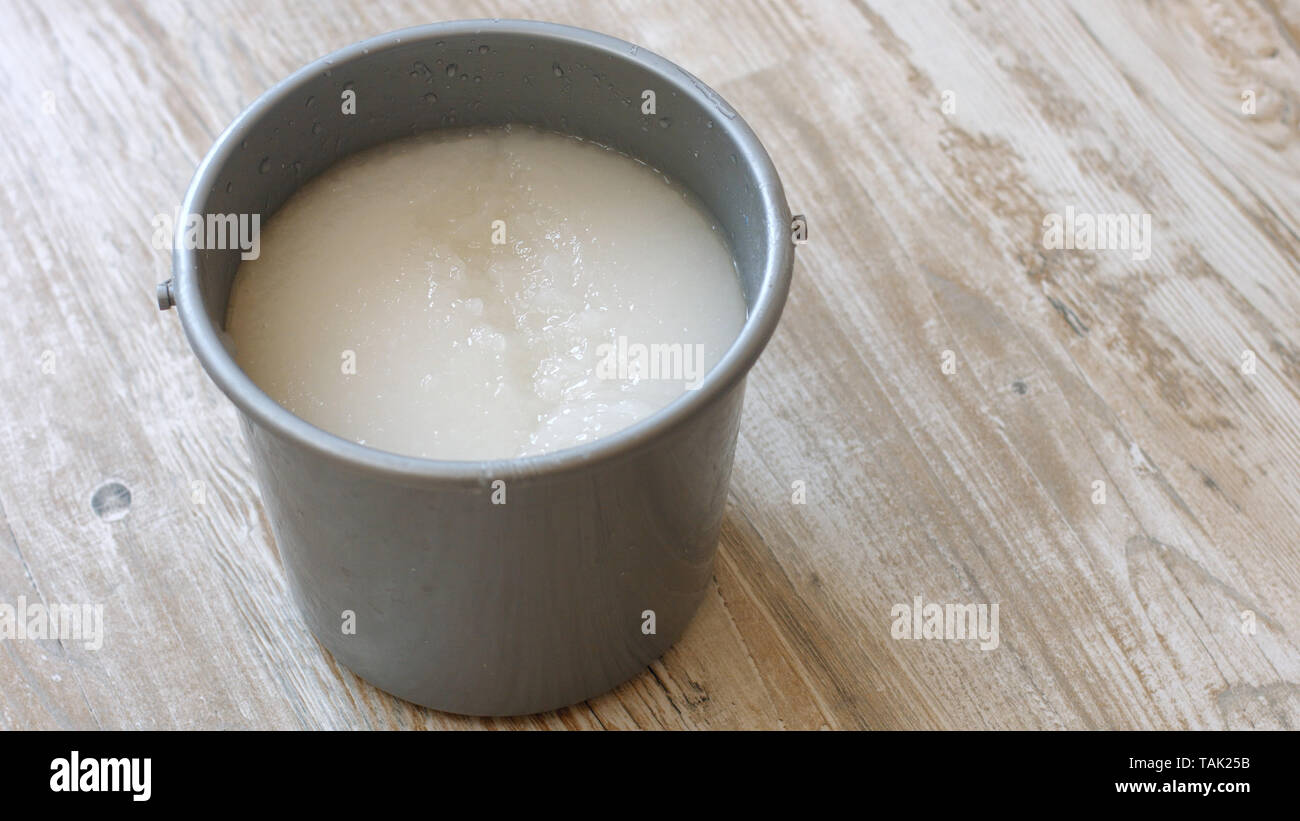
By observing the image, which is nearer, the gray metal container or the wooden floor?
the gray metal container

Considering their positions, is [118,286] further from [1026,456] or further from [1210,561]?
[1210,561]

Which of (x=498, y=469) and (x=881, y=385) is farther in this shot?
(x=881, y=385)

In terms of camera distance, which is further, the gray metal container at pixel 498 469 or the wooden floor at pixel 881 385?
the wooden floor at pixel 881 385

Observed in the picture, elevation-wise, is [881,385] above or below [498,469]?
below
